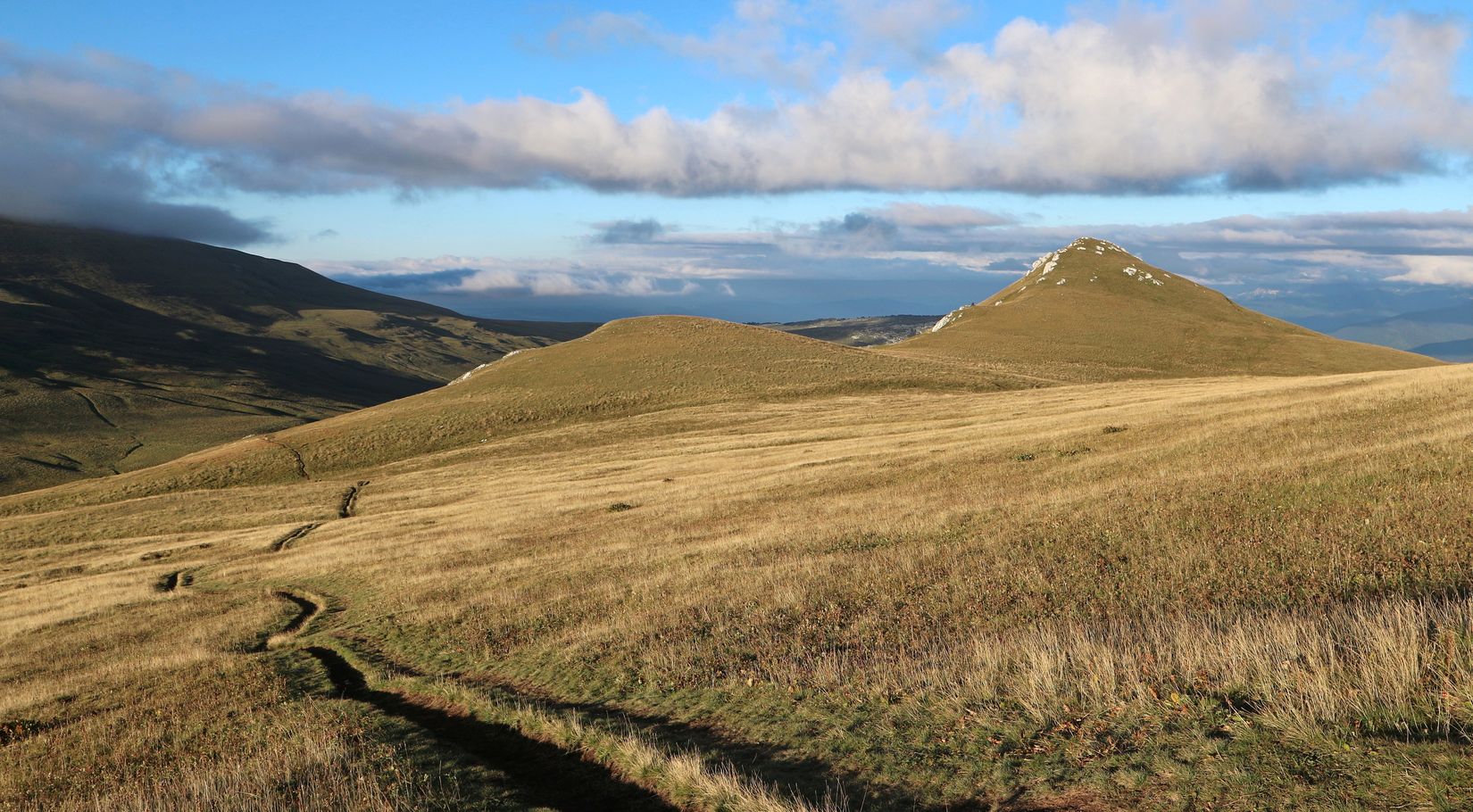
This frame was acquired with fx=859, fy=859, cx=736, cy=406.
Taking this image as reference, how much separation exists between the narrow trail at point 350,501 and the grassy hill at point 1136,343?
83.3 metres

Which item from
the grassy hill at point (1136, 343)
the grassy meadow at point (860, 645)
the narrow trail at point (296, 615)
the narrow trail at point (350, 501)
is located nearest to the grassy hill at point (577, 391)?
the narrow trail at point (350, 501)

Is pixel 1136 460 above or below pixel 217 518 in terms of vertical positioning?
above

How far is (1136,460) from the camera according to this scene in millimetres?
30641

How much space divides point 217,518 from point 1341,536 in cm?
6292

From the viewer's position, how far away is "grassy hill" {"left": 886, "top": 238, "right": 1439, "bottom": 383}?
13788cm

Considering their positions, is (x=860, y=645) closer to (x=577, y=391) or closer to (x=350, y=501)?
(x=350, y=501)

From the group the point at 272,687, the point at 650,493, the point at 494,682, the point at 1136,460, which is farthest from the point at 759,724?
the point at 650,493

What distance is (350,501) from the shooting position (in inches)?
2400

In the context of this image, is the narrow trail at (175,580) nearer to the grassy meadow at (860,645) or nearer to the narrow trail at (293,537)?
the grassy meadow at (860,645)

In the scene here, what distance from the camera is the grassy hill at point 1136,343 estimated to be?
5428 inches

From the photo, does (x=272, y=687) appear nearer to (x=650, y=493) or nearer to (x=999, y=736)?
(x=999, y=736)

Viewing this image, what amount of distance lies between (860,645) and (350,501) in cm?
5398

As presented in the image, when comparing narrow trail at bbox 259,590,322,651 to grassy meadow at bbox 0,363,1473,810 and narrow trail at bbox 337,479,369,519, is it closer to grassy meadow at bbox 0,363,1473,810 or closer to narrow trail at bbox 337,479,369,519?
grassy meadow at bbox 0,363,1473,810

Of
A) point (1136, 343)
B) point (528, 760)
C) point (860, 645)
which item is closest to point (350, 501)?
point (860, 645)
